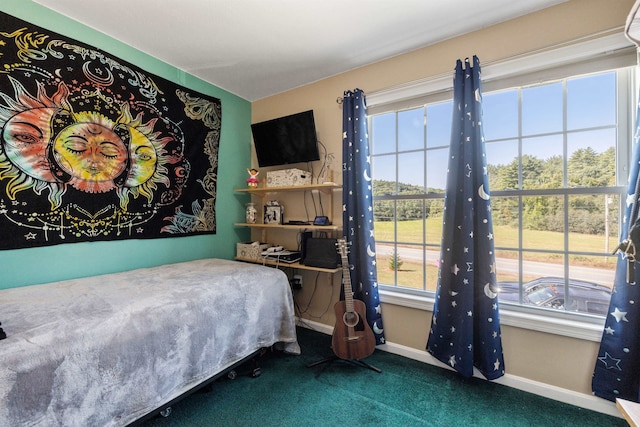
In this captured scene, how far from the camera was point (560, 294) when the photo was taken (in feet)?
5.83

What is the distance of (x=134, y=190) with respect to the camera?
83.0 inches

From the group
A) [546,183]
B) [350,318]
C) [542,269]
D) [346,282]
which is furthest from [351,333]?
[546,183]

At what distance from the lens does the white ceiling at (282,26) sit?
1691 millimetres

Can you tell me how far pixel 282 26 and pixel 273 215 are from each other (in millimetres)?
1655

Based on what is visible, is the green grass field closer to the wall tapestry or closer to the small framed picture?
the small framed picture

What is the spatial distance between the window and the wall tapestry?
2.04m

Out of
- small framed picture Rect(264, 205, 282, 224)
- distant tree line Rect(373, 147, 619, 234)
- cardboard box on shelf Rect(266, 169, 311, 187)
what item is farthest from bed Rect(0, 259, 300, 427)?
distant tree line Rect(373, 147, 619, 234)

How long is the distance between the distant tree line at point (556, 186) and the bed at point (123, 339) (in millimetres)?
1868

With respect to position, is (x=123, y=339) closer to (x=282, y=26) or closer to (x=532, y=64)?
(x=282, y=26)

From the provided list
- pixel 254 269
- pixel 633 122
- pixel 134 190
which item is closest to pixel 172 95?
pixel 134 190

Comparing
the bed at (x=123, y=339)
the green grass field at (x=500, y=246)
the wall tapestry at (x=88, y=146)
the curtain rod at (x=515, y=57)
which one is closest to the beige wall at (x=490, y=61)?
the curtain rod at (x=515, y=57)

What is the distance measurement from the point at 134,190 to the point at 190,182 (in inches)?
18.7

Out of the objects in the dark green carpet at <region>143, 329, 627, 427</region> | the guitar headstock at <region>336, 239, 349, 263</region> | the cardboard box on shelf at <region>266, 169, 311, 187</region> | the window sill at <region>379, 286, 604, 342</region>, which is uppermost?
the cardboard box on shelf at <region>266, 169, 311, 187</region>

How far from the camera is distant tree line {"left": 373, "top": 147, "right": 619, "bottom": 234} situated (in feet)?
5.40
